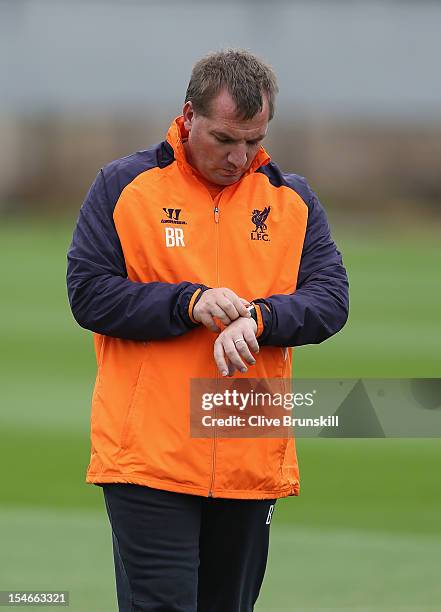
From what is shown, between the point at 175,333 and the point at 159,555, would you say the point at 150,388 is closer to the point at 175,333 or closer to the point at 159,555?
the point at 175,333

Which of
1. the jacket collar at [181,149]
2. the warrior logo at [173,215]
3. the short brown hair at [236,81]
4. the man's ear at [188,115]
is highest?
Answer: the short brown hair at [236,81]

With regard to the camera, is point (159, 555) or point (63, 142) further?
point (63, 142)

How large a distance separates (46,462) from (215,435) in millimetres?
5294

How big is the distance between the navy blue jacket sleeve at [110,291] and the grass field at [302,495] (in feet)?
7.71

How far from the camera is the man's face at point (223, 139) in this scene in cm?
352

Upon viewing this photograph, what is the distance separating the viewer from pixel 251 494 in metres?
3.61

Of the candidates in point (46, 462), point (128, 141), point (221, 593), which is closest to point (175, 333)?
point (221, 593)

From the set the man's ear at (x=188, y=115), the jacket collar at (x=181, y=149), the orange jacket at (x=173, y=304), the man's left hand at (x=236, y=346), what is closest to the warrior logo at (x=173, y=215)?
the orange jacket at (x=173, y=304)

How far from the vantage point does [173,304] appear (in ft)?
11.5

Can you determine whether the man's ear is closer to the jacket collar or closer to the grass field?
the jacket collar

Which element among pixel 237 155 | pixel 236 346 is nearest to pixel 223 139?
pixel 237 155

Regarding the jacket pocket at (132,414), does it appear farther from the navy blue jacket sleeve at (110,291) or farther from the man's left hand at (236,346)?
the man's left hand at (236,346)

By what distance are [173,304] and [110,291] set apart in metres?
0.18

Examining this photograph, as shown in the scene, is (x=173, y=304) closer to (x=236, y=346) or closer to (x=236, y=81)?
(x=236, y=346)
